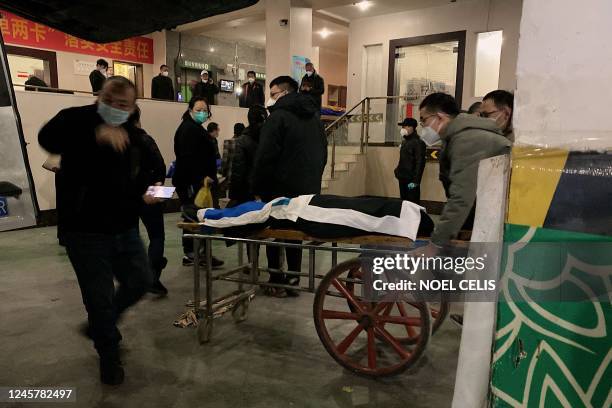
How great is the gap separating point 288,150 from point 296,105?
0.36m

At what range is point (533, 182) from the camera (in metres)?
1.14

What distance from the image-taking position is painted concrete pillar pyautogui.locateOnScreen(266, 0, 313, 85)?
9.39 metres

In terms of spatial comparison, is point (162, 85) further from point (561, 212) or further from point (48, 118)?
point (561, 212)

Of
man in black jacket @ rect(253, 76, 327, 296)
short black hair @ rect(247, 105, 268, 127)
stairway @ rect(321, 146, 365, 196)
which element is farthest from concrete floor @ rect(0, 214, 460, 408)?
stairway @ rect(321, 146, 365, 196)

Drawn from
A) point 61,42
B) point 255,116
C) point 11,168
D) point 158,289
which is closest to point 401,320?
point 11,168

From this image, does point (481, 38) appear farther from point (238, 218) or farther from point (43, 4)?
point (43, 4)

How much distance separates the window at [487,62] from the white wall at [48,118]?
634 centimetres

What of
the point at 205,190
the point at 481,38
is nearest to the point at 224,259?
the point at 205,190

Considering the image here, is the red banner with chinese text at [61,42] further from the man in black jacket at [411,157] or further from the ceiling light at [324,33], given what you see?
the man in black jacket at [411,157]

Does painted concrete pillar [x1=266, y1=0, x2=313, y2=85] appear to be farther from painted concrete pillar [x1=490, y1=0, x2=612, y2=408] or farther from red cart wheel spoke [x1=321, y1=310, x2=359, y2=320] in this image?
painted concrete pillar [x1=490, y1=0, x2=612, y2=408]

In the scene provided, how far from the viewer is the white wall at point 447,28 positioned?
9164mm

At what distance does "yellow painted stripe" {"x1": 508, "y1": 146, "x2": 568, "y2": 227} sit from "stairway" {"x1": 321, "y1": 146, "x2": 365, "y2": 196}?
7.00 m

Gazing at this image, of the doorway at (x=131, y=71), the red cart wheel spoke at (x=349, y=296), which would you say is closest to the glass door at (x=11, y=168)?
the red cart wheel spoke at (x=349, y=296)

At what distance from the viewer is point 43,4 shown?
1.69 metres
